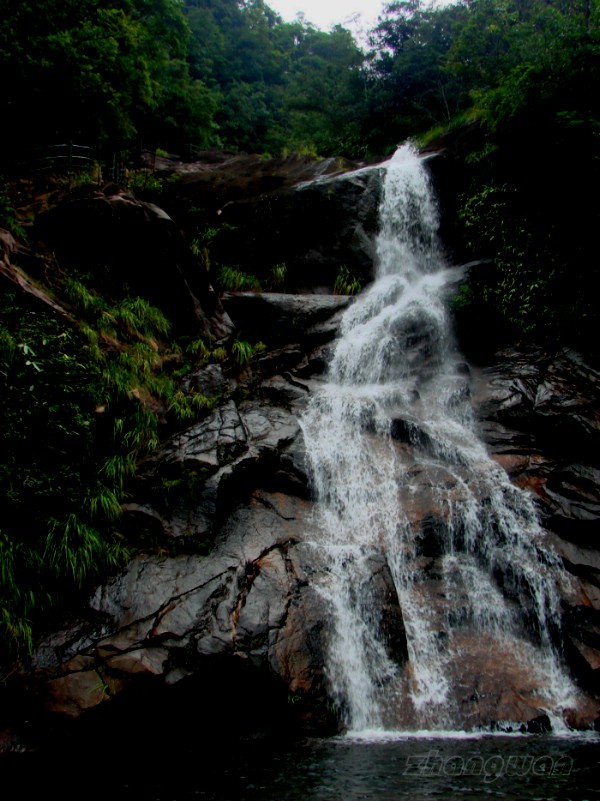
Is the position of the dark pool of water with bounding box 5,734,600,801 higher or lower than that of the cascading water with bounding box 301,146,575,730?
lower

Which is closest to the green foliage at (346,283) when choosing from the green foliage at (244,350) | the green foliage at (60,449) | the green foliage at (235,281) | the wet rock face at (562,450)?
the green foliage at (235,281)

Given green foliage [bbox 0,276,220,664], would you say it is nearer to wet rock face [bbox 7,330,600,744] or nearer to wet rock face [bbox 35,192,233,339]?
wet rock face [bbox 7,330,600,744]

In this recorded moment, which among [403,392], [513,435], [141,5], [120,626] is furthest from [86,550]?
[141,5]

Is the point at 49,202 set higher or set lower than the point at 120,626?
higher

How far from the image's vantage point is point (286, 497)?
8094 mm

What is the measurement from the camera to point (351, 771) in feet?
14.6

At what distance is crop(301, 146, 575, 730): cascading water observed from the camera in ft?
19.4

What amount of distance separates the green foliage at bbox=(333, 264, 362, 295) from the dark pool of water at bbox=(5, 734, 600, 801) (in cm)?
1077

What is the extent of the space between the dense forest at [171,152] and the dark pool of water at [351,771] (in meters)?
2.08

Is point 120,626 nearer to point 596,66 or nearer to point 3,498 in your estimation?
point 3,498

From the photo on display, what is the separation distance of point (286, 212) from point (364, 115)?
31.1ft

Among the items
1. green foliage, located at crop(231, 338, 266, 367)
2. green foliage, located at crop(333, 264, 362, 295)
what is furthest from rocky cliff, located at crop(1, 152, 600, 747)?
green foliage, located at crop(333, 264, 362, 295)

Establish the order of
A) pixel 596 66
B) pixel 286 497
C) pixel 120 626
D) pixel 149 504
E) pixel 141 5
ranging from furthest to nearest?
1. pixel 141 5
2. pixel 596 66
3. pixel 286 497
4. pixel 149 504
5. pixel 120 626

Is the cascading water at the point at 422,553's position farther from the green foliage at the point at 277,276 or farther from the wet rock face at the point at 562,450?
the green foliage at the point at 277,276
